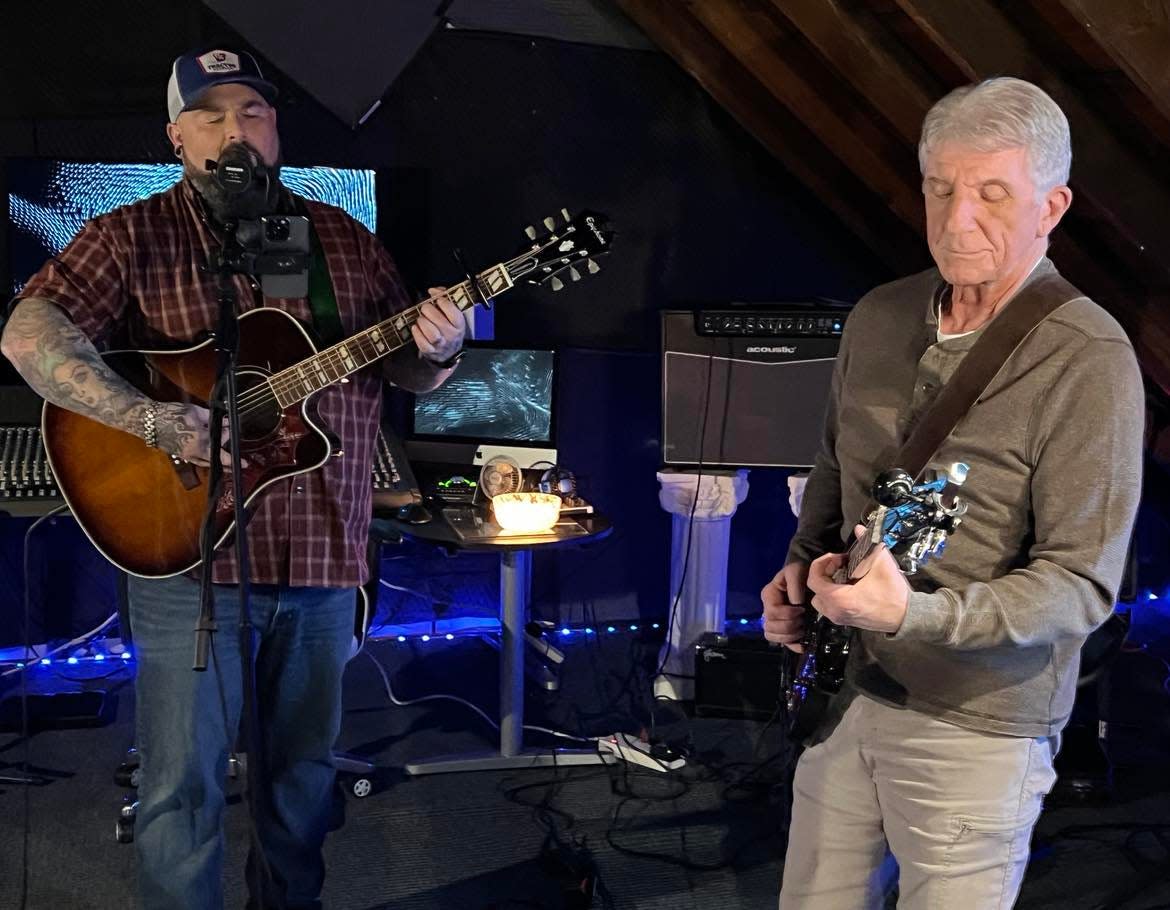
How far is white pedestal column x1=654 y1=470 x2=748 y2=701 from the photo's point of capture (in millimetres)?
4047

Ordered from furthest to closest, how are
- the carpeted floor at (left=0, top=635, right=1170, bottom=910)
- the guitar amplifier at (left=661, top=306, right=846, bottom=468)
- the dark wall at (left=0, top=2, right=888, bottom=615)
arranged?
the dark wall at (left=0, top=2, right=888, bottom=615)
the guitar amplifier at (left=661, top=306, right=846, bottom=468)
the carpeted floor at (left=0, top=635, right=1170, bottom=910)

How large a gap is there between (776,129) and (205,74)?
2672 millimetres

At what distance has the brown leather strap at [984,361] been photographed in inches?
61.4

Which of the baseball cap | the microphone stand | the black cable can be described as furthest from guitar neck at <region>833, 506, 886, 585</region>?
the black cable

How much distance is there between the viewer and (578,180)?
4441mm

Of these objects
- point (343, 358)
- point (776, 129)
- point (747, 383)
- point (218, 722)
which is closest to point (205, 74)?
point (343, 358)

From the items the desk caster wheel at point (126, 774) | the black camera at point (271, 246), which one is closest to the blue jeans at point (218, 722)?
the black camera at point (271, 246)

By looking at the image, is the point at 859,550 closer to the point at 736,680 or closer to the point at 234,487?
the point at 234,487

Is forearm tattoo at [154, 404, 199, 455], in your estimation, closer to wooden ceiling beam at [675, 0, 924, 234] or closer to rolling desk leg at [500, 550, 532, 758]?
rolling desk leg at [500, 550, 532, 758]

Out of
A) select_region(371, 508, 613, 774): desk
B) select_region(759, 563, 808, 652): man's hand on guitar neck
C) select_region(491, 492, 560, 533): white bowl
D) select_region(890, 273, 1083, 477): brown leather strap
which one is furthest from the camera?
select_region(371, 508, 613, 774): desk

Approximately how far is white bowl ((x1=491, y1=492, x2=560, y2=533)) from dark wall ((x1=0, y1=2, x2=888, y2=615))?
75cm

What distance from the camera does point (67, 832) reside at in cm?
312

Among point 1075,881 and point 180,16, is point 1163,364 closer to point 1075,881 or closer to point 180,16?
point 1075,881

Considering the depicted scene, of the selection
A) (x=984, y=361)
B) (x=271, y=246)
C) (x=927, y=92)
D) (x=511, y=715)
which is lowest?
(x=511, y=715)
